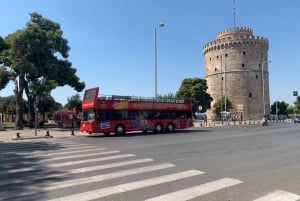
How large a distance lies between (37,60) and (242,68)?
165 feet

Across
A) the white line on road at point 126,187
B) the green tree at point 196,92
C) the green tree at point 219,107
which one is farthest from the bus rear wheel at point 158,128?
the green tree at point 219,107

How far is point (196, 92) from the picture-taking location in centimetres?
7038

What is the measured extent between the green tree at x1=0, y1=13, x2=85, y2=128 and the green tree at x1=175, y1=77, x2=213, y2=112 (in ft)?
111

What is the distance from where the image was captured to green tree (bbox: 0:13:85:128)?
3534 cm

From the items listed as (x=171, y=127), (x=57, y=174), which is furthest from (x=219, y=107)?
(x=57, y=174)

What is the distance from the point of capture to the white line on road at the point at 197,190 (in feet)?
Result: 20.7

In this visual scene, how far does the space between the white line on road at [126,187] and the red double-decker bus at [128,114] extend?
1742cm

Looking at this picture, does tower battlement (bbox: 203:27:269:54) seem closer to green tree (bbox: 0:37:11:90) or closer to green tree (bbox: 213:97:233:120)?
green tree (bbox: 213:97:233:120)

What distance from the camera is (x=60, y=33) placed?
38781 millimetres

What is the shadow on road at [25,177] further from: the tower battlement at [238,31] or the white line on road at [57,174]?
the tower battlement at [238,31]

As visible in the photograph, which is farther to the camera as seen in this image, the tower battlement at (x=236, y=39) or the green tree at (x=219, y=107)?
the tower battlement at (x=236, y=39)

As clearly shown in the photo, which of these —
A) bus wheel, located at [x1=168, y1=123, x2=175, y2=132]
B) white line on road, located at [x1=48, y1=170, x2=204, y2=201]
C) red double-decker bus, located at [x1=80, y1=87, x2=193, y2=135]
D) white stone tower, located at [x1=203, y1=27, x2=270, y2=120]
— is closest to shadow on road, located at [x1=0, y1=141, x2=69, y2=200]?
white line on road, located at [x1=48, y1=170, x2=204, y2=201]

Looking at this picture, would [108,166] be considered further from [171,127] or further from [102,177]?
[171,127]

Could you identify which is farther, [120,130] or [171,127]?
[171,127]
